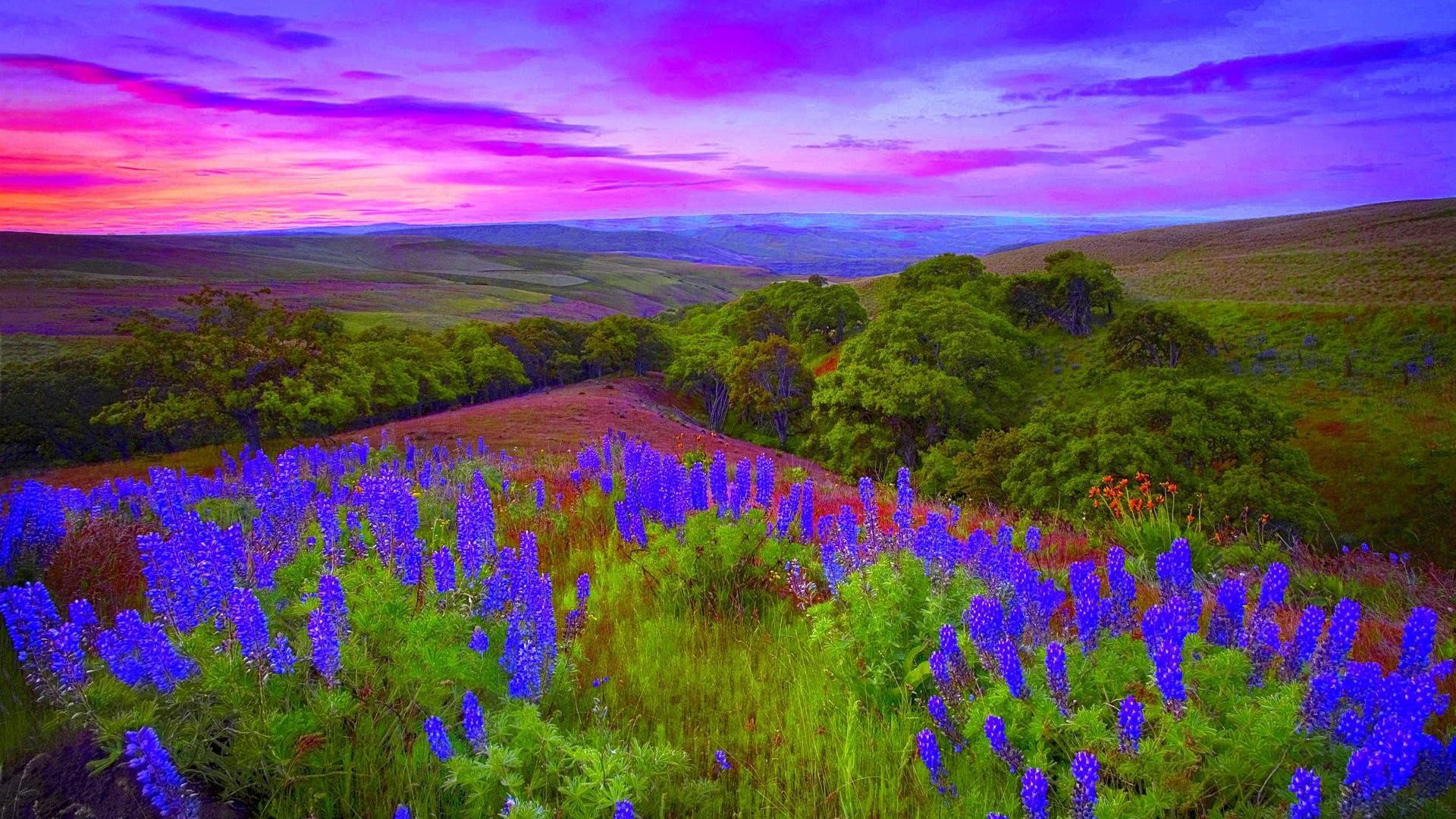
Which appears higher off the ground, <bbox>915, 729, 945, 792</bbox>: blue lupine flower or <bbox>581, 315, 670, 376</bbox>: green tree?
<bbox>915, 729, 945, 792</bbox>: blue lupine flower

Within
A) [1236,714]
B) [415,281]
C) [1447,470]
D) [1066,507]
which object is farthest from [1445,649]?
[415,281]

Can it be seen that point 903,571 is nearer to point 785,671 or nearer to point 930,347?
point 785,671

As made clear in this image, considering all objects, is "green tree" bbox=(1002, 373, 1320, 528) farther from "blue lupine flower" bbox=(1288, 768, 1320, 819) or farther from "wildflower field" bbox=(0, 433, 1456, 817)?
"blue lupine flower" bbox=(1288, 768, 1320, 819)

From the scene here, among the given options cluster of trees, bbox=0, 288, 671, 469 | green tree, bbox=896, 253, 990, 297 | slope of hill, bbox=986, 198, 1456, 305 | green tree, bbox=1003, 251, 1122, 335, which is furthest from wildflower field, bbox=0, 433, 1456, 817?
green tree, bbox=896, 253, 990, 297

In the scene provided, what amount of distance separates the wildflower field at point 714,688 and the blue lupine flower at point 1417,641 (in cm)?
1

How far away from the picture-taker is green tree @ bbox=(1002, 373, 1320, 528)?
80.9 feet

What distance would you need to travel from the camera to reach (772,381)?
→ 58.9 metres

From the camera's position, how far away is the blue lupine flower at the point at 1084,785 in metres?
2.09

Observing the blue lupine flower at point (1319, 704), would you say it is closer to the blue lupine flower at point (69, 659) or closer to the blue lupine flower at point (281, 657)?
the blue lupine flower at point (281, 657)

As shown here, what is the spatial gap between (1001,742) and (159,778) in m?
2.56

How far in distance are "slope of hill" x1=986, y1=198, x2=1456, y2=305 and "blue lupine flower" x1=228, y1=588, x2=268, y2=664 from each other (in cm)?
7293

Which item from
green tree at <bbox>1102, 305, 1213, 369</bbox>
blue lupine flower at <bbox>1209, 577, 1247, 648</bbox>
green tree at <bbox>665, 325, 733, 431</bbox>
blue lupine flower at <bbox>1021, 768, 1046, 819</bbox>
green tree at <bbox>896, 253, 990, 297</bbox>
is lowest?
green tree at <bbox>665, 325, 733, 431</bbox>

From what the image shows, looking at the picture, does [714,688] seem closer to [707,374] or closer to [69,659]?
[69,659]

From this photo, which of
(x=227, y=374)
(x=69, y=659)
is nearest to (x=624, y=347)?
(x=227, y=374)
